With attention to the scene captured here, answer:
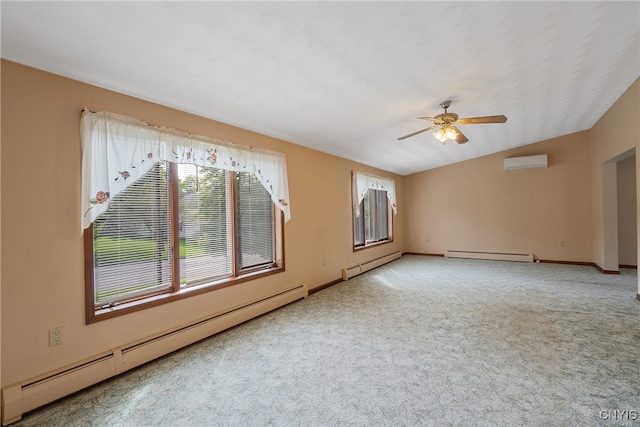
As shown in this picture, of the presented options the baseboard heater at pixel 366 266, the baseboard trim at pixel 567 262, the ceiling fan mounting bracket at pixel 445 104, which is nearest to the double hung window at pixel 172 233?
the baseboard heater at pixel 366 266

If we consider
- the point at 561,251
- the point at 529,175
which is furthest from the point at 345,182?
the point at 561,251

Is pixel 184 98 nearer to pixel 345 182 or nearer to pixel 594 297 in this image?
pixel 345 182

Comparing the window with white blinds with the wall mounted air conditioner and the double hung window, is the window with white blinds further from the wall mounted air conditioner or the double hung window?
the wall mounted air conditioner

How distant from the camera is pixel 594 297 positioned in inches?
151

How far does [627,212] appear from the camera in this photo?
548 centimetres

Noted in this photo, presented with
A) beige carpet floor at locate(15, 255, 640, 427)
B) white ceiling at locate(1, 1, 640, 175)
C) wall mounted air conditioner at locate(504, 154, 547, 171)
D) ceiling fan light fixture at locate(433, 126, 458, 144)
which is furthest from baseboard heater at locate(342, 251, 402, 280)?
wall mounted air conditioner at locate(504, 154, 547, 171)

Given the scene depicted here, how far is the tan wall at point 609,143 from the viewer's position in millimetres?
3582

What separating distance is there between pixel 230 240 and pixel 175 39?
6.64 feet

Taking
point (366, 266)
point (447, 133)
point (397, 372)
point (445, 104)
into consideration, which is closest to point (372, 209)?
point (366, 266)

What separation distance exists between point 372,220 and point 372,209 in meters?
0.25

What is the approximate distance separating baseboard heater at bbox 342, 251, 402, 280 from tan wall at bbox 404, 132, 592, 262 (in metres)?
1.38

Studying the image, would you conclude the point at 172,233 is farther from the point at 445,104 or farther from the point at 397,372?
the point at 445,104

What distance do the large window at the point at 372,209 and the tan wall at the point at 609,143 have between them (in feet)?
12.3

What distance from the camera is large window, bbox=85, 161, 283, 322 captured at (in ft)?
7.36
